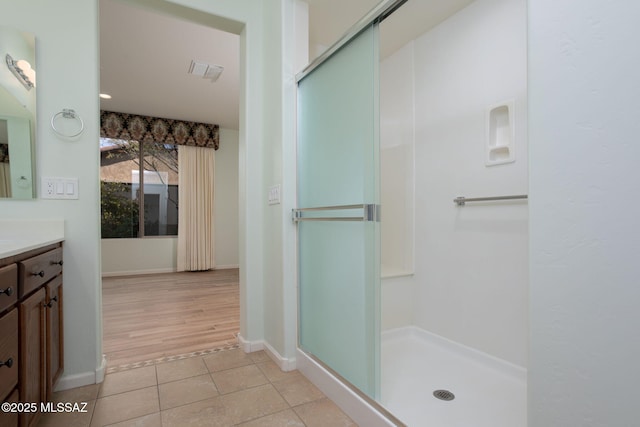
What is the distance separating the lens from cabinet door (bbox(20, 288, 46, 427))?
45.7 inches

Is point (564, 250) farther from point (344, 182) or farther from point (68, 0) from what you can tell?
point (68, 0)

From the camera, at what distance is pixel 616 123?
0.69m

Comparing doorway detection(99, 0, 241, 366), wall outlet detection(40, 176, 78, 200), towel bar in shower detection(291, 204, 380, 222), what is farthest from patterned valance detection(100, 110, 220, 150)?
towel bar in shower detection(291, 204, 380, 222)

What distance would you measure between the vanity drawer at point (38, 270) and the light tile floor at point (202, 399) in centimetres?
67

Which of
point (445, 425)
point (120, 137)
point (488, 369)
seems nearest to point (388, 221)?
point (488, 369)

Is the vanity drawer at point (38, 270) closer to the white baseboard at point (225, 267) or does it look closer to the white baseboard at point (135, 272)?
the white baseboard at point (135, 272)

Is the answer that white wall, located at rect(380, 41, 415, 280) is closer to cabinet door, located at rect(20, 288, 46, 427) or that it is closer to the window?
cabinet door, located at rect(20, 288, 46, 427)

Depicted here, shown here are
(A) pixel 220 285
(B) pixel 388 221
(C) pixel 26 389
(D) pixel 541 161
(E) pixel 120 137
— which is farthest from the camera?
(E) pixel 120 137

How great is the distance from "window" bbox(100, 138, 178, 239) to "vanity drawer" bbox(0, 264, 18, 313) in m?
5.10

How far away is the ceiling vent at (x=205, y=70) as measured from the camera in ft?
12.1

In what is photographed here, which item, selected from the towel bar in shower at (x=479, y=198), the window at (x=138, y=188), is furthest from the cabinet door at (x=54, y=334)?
the window at (x=138, y=188)

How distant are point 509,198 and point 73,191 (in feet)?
8.09

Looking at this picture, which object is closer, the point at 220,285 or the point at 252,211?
the point at 252,211

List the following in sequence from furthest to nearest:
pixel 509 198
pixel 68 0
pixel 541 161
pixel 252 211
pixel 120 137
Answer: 1. pixel 120 137
2. pixel 252 211
3. pixel 509 198
4. pixel 68 0
5. pixel 541 161
